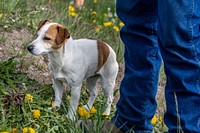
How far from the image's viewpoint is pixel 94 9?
8023 millimetres

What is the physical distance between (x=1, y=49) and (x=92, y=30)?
162cm

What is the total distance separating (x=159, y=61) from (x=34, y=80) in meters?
1.50

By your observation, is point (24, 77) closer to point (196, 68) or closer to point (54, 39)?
point (54, 39)

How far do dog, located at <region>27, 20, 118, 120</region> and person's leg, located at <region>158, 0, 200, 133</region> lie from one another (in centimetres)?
102

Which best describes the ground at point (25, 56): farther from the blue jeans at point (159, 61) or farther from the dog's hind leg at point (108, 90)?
the blue jeans at point (159, 61)

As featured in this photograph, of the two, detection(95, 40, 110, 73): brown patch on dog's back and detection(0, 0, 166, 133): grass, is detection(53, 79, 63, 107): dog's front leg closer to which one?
detection(0, 0, 166, 133): grass

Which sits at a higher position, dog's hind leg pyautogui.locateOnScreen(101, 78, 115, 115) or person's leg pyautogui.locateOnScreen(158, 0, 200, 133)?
person's leg pyautogui.locateOnScreen(158, 0, 200, 133)

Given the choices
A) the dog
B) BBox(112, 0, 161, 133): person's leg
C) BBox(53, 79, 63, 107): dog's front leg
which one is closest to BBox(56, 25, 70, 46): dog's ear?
the dog

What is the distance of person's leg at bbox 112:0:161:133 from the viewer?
3.15 metres

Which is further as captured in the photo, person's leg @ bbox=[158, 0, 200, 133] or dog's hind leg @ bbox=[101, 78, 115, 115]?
dog's hind leg @ bbox=[101, 78, 115, 115]

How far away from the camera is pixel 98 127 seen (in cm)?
340

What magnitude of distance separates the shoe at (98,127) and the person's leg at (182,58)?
0.66 meters

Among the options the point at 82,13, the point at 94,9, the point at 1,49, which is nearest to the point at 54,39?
the point at 1,49

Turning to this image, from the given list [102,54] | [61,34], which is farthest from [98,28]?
[61,34]
